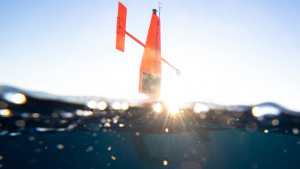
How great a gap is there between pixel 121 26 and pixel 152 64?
354 cm

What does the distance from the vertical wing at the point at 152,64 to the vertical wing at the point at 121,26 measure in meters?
2.08

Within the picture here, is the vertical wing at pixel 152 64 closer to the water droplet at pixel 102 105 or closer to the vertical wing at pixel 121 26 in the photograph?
the vertical wing at pixel 121 26

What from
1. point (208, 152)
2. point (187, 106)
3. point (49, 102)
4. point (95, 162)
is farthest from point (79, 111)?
point (95, 162)

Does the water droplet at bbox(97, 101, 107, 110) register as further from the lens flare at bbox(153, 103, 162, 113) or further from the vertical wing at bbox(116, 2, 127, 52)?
the vertical wing at bbox(116, 2, 127, 52)

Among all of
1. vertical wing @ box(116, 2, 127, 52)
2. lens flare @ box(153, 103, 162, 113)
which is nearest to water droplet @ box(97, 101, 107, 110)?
lens flare @ box(153, 103, 162, 113)

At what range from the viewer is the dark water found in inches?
264

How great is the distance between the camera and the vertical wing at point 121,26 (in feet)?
34.2

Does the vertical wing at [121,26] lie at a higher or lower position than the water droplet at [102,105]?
higher

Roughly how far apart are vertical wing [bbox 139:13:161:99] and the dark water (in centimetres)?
235

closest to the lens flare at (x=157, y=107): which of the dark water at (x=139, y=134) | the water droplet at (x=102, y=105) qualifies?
the dark water at (x=139, y=134)

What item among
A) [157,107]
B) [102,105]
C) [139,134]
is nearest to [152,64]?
[157,107]

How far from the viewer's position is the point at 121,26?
419 inches

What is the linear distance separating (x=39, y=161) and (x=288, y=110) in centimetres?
4636

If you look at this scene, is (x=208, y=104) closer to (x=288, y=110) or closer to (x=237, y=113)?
(x=237, y=113)
